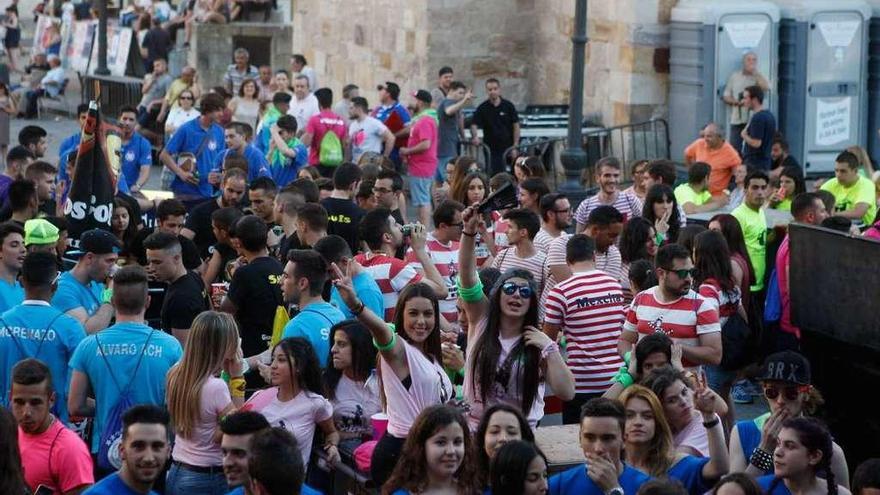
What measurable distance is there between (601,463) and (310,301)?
2532 millimetres

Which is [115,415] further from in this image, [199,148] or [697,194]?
[199,148]

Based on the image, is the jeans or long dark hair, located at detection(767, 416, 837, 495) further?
the jeans

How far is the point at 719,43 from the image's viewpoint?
20109 mm

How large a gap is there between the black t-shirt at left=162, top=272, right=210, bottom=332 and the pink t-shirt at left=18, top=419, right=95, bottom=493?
199 cm

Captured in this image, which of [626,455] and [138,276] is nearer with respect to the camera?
[626,455]

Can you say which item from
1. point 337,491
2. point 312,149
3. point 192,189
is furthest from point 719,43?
point 337,491

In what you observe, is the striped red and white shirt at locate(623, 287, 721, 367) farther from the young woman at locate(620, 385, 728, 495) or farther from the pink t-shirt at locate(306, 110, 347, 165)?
the pink t-shirt at locate(306, 110, 347, 165)

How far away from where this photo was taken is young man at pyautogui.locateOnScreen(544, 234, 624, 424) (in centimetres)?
967

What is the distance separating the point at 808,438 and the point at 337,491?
7.99 ft

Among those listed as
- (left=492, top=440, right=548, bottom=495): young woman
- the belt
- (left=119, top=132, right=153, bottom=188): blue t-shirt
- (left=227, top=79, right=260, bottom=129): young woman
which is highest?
(left=227, top=79, right=260, bottom=129): young woman

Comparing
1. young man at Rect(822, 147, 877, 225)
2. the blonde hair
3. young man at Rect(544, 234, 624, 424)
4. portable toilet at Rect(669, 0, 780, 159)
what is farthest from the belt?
portable toilet at Rect(669, 0, 780, 159)

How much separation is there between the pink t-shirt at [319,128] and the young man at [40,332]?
9145 millimetres

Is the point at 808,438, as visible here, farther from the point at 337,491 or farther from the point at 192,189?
the point at 192,189

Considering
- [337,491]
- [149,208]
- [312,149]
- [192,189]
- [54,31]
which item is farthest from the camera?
[54,31]
